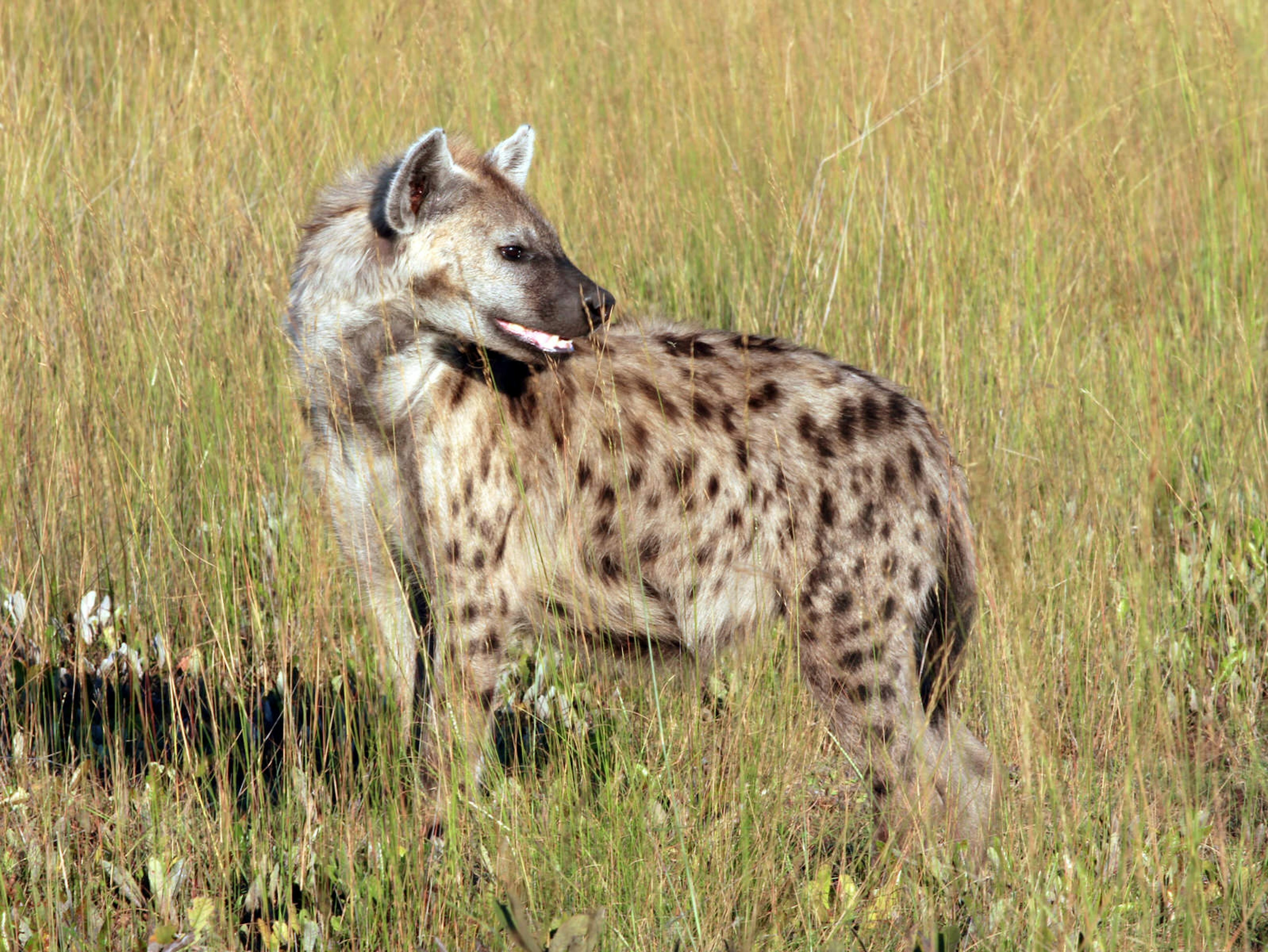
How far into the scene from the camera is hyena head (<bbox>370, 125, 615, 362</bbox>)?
3.34 m

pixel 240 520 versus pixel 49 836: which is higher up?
pixel 240 520

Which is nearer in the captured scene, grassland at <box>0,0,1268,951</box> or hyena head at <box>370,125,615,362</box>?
grassland at <box>0,0,1268,951</box>

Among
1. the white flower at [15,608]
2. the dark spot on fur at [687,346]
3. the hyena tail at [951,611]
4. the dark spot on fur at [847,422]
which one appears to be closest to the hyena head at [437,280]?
the dark spot on fur at [687,346]

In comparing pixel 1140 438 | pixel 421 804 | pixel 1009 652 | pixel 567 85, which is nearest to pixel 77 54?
pixel 567 85

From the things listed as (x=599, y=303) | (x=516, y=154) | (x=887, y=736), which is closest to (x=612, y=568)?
(x=599, y=303)

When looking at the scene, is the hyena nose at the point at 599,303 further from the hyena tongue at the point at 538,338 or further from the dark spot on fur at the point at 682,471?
the dark spot on fur at the point at 682,471

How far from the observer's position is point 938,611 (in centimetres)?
344

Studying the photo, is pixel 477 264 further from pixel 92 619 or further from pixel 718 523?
pixel 92 619

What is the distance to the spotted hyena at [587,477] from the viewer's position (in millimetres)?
3262

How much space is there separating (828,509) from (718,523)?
275 mm

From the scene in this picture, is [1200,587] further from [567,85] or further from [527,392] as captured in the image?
[567,85]

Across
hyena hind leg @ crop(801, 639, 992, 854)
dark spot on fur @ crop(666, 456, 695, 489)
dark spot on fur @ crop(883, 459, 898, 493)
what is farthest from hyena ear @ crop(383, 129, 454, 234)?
hyena hind leg @ crop(801, 639, 992, 854)

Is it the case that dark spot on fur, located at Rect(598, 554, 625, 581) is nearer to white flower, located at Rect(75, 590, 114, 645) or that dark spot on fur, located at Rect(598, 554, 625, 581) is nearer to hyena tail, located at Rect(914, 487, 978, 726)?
hyena tail, located at Rect(914, 487, 978, 726)

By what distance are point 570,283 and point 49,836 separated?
169 centimetres
